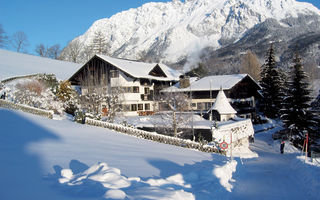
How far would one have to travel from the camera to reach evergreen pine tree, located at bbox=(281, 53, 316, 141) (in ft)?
98.1

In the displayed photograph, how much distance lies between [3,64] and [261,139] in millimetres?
40313

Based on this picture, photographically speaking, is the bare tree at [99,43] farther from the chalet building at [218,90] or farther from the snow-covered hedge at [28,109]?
the snow-covered hedge at [28,109]

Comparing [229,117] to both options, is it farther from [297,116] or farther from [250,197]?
[250,197]

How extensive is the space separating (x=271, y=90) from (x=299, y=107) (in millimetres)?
12707

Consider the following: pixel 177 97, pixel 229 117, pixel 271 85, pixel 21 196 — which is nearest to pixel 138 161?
pixel 21 196

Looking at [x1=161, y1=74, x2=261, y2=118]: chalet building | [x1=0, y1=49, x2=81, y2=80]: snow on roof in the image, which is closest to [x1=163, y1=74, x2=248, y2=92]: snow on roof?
[x1=161, y1=74, x2=261, y2=118]: chalet building

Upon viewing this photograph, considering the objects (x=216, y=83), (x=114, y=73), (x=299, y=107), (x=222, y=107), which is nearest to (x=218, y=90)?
(x=216, y=83)

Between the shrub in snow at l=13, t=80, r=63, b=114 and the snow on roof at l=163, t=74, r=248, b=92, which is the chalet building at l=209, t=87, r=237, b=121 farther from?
the shrub in snow at l=13, t=80, r=63, b=114

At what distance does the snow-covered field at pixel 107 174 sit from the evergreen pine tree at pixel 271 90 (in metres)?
30.7

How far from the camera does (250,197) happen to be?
899cm

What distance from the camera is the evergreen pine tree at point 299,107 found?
29.9 m

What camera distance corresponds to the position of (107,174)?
6.92 meters

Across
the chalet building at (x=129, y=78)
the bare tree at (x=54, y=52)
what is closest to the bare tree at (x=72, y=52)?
the bare tree at (x=54, y=52)

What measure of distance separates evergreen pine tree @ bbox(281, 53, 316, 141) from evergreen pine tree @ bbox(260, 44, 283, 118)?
11.5m
